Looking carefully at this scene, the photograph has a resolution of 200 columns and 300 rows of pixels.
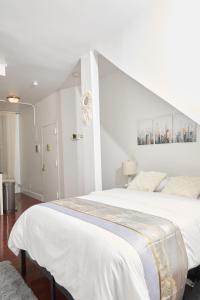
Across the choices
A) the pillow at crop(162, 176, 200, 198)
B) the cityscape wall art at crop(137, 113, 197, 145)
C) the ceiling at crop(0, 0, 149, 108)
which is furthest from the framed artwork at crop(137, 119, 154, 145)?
the ceiling at crop(0, 0, 149, 108)

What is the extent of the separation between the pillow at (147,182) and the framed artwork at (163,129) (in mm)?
547

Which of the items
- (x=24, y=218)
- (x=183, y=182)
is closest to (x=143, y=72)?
(x=183, y=182)

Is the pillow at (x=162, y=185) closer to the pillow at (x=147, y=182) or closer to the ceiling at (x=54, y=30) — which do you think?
the pillow at (x=147, y=182)

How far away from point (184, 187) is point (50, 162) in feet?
12.1

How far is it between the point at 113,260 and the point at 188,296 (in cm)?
Answer: 111

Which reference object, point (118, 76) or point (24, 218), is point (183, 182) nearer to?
point (24, 218)

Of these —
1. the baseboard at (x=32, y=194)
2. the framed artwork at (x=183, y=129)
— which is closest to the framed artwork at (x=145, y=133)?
the framed artwork at (x=183, y=129)

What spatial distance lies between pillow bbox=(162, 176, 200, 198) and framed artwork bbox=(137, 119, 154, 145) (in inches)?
36.3

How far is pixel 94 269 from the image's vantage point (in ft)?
4.22

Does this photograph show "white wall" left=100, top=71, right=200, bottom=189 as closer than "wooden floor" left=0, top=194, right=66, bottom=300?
No

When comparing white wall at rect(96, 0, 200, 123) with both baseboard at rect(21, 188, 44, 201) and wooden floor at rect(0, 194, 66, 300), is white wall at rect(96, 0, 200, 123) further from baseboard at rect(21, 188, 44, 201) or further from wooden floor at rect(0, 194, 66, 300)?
→ baseboard at rect(21, 188, 44, 201)

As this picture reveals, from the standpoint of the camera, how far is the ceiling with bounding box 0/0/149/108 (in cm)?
227

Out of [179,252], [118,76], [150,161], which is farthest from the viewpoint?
[118,76]

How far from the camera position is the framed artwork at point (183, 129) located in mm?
2924
